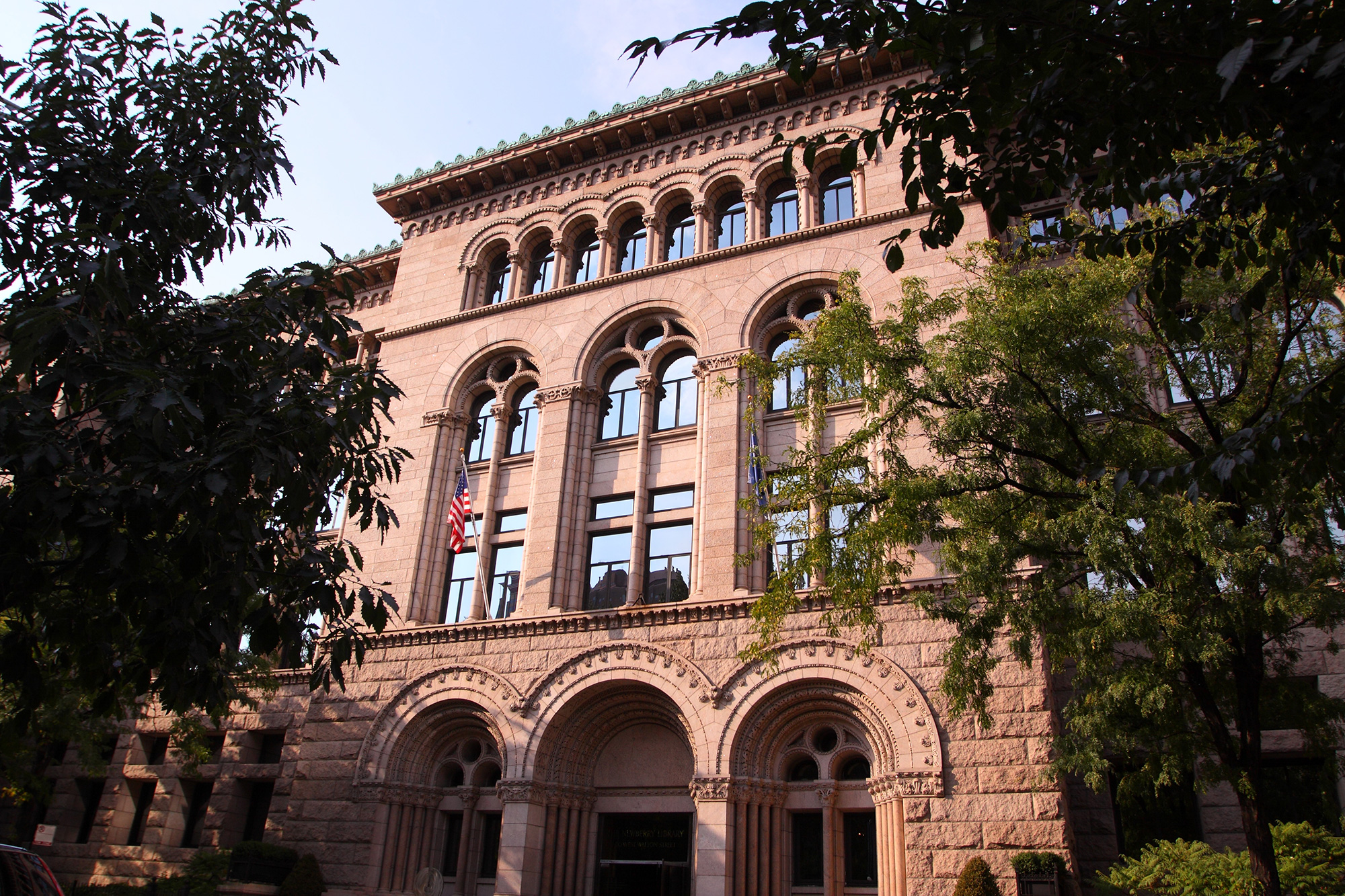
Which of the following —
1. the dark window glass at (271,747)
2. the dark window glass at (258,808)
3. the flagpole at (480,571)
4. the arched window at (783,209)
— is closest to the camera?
the flagpole at (480,571)

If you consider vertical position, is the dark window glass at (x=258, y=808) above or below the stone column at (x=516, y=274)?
below

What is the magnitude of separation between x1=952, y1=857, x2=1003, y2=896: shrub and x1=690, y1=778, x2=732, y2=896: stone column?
4.21m

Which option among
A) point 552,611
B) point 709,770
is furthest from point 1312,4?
point 552,611

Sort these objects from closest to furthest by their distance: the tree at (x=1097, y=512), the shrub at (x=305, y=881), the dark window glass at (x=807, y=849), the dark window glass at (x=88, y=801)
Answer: the tree at (x=1097, y=512)
the dark window glass at (x=807, y=849)
the shrub at (x=305, y=881)
the dark window glass at (x=88, y=801)

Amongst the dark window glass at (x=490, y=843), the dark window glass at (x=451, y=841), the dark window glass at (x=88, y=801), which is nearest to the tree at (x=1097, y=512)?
the dark window glass at (x=490, y=843)

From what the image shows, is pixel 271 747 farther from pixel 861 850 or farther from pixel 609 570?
pixel 861 850

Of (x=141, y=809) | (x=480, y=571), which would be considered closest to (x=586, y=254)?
(x=480, y=571)

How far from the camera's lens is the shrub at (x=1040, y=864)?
14688mm

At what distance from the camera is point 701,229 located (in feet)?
80.6

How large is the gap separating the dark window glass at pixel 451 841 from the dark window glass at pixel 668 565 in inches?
269

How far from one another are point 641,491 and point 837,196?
8.98 m

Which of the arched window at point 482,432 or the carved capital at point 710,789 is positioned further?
the arched window at point 482,432

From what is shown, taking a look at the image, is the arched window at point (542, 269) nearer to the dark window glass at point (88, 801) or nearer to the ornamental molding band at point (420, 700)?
the ornamental molding band at point (420, 700)

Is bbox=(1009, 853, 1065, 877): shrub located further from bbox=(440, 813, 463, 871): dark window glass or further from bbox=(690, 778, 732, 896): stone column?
bbox=(440, 813, 463, 871): dark window glass
